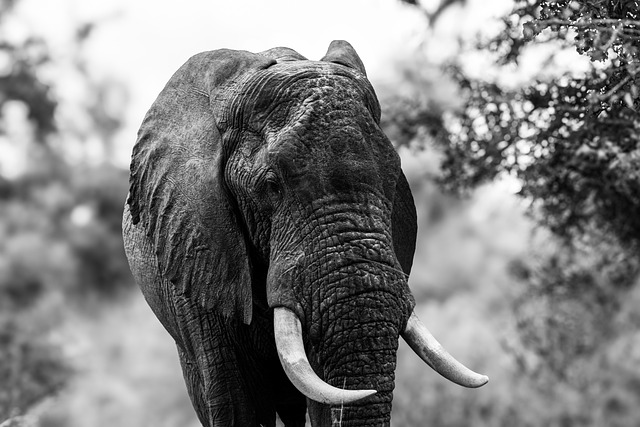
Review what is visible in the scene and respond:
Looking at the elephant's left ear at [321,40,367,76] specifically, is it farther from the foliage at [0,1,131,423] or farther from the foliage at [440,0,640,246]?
the foliage at [0,1,131,423]

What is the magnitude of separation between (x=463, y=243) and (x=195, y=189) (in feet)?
73.9

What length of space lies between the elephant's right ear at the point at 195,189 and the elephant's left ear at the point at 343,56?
278mm

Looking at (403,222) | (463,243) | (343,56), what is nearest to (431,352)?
(403,222)

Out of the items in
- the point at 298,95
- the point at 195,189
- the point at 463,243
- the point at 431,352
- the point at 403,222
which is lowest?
the point at 463,243

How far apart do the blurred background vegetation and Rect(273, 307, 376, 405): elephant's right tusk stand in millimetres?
1423

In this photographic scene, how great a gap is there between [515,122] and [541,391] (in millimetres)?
11871

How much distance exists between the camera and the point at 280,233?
4.48 m

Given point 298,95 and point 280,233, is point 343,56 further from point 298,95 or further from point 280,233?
point 280,233

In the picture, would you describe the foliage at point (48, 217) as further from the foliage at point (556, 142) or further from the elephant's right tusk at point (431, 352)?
the elephant's right tusk at point (431, 352)

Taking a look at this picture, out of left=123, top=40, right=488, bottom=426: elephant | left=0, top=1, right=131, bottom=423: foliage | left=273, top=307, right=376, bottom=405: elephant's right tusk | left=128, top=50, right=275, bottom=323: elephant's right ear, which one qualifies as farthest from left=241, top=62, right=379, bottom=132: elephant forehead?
left=0, top=1, right=131, bottom=423: foliage

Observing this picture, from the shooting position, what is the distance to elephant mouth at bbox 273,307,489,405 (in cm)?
409

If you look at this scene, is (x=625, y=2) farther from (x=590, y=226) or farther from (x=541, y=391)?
(x=541, y=391)

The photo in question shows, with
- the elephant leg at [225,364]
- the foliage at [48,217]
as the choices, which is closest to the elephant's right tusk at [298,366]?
the elephant leg at [225,364]

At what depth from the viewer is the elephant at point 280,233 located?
4305 mm
